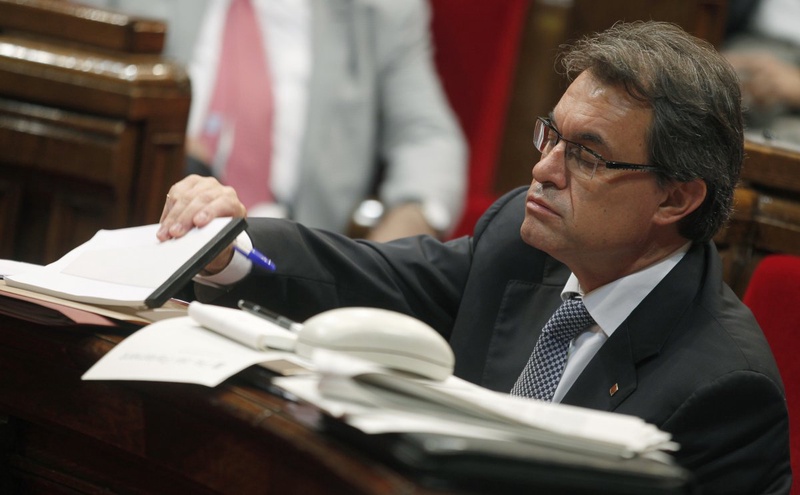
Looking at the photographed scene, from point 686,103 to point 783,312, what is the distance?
0.36m

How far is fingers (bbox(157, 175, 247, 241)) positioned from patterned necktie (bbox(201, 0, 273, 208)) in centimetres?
130

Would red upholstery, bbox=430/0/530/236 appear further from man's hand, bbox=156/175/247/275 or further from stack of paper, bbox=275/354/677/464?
stack of paper, bbox=275/354/677/464

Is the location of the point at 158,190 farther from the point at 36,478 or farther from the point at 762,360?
the point at 762,360

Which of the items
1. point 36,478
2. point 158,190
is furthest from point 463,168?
point 36,478

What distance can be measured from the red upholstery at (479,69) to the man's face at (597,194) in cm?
125

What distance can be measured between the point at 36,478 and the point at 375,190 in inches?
70.3

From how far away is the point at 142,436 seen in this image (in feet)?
2.94

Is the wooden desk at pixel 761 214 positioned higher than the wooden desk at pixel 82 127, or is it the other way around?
the wooden desk at pixel 761 214

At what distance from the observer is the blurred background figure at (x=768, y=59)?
2.28m

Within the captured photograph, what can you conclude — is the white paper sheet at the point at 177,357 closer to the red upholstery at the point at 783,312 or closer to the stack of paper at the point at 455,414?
the stack of paper at the point at 455,414

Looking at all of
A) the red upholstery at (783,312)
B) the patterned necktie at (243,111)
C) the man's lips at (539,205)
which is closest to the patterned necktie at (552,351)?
the man's lips at (539,205)

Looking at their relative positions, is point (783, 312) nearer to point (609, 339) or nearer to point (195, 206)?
point (609, 339)

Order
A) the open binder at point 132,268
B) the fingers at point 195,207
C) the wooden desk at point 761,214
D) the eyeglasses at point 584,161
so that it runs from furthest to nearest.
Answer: the wooden desk at point 761,214
the eyeglasses at point 584,161
the fingers at point 195,207
the open binder at point 132,268

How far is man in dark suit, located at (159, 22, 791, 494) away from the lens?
1.13m
